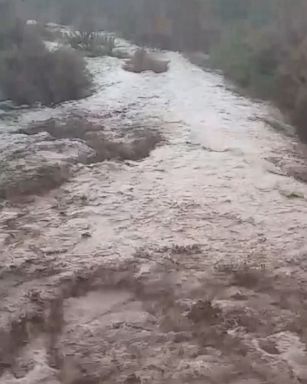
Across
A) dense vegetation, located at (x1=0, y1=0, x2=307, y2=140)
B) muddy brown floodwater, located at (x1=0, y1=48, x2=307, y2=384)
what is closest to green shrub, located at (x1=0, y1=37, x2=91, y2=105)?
Result: dense vegetation, located at (x1=0, y1=0, x2=307, y2=140)

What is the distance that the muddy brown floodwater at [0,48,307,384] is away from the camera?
536cm

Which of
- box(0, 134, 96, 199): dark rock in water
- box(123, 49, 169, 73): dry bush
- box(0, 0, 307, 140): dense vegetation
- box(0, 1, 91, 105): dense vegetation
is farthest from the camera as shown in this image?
box(123, 49, 169, 73): dry bush

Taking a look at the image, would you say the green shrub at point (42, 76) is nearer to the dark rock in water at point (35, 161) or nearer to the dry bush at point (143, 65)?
the dry bush at point (143, 65)

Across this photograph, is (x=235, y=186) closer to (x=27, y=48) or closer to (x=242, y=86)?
(x=242, y=86)

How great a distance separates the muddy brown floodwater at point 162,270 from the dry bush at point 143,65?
903 cm

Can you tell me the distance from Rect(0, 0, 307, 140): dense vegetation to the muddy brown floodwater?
403 cm

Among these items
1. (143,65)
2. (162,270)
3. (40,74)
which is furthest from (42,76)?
(162,270)

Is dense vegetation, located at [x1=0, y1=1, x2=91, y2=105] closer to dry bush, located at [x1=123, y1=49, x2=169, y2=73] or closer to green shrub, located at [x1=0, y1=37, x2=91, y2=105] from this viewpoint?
green shrub, located at [x1=0, y1=37, x2=91, y2=105]

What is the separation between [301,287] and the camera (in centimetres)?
659

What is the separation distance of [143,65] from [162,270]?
47.6ft

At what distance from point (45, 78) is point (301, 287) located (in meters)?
11.9

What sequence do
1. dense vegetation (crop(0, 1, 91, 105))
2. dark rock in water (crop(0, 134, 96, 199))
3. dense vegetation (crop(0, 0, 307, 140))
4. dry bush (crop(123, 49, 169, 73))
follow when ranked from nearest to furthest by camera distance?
dark rock in water (crop(0, 134, 96, 199)) < dense vegetation (crop(0, 0, 307, 140)) < dense vegetation (crop(0, 1, 91, 105)) < dry bush (crop(123, 49, 169, 73))

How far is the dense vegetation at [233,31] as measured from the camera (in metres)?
15.1

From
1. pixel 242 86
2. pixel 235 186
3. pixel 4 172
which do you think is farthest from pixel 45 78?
pixel 235 186
